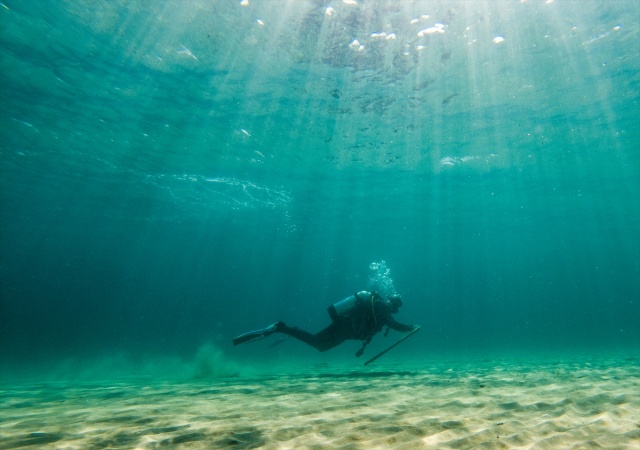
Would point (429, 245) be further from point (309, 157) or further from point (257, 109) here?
point (257, 109)

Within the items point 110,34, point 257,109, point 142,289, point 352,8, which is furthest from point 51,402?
point 142,289

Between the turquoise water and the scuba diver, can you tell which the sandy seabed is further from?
the turquoise water

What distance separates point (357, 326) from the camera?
10219 mm

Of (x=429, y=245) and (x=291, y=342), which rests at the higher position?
(x=429, y=245)

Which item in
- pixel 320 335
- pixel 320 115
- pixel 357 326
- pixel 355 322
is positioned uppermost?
pixel 320 115

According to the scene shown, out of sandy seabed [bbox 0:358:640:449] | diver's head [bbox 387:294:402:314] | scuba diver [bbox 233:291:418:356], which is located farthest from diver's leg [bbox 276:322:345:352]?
sandy seabed [bbox 0:358:640:449]

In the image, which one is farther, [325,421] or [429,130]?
[429,130]

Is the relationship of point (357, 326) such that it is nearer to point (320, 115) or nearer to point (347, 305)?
point (347, 305)

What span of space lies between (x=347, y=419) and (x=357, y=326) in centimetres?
545

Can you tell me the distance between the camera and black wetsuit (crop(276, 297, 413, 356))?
388 inches

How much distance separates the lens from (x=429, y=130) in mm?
21891

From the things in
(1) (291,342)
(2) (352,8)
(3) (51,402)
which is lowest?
(1) (291,342)

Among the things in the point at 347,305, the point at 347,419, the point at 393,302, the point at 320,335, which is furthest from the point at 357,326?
the point at 347,419

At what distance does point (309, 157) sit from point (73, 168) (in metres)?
18.8
